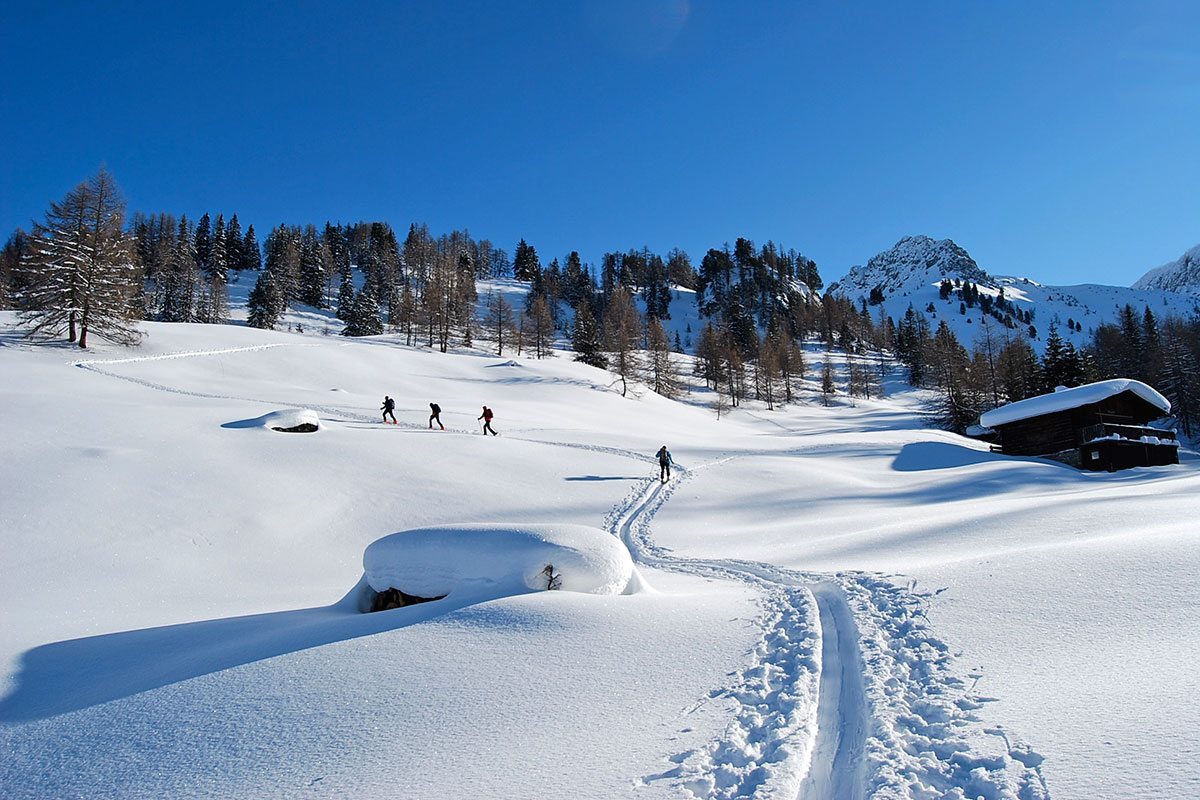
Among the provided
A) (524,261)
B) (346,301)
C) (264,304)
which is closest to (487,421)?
(264,304)

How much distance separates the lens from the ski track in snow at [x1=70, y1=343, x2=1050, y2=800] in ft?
12.5

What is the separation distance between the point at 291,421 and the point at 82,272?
28.0 meters

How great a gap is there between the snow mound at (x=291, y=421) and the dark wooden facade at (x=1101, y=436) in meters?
40.3

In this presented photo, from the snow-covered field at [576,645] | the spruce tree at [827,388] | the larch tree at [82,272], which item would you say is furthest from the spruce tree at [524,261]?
the snow-covered field at [576,645]

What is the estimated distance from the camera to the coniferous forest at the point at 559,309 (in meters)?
41.7

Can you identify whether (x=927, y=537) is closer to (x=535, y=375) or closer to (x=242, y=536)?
(x=242, y=536)

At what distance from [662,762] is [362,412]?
1229 inches

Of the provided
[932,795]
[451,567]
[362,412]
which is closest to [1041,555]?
[932,795]

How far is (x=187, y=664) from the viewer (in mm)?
6609

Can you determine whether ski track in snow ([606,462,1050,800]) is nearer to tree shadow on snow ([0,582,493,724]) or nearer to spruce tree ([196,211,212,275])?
tree shadow on snow ([0,582,493,724])

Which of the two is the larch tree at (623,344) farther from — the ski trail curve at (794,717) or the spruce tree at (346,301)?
the ski trail curve at (794,717)

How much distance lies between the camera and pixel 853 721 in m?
4.83

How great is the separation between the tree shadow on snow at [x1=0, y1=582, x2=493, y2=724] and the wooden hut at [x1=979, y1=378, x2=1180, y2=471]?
39.2m

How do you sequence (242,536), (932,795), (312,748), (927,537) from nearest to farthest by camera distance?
(932,795)
(312,748)
(927,537)
(242,536)
